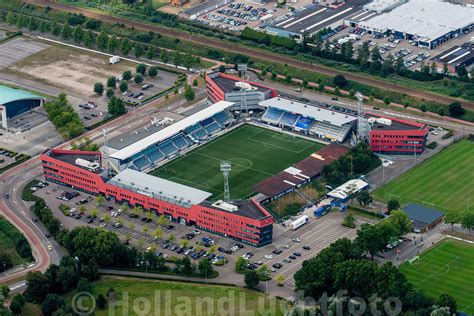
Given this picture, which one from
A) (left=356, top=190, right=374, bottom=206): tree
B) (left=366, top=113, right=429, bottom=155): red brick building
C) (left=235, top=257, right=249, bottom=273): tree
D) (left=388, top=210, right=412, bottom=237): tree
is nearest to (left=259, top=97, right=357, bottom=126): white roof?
(left=366, top=113, right=429, bottom=155): red brick building

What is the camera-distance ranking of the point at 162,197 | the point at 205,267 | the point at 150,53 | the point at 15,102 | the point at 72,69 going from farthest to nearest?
1. the point at 150,53
2. the point at 72,69
3. the point at 15,102
4. the point at 162,197
5. the point at 205,267

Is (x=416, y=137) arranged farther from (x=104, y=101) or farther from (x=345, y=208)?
(x=104, y=101)

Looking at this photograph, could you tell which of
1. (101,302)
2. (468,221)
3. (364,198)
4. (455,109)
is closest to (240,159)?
(364,198)

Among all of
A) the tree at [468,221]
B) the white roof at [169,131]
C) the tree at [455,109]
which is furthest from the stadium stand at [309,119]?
the tree at [468,221]

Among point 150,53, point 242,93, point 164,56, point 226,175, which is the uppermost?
point 226,175

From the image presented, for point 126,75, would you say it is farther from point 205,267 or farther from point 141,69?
point 205,267

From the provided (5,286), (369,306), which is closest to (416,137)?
(369,306)

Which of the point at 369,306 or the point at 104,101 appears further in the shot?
the point at 104,101

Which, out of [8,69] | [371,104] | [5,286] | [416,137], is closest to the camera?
[5,286]
